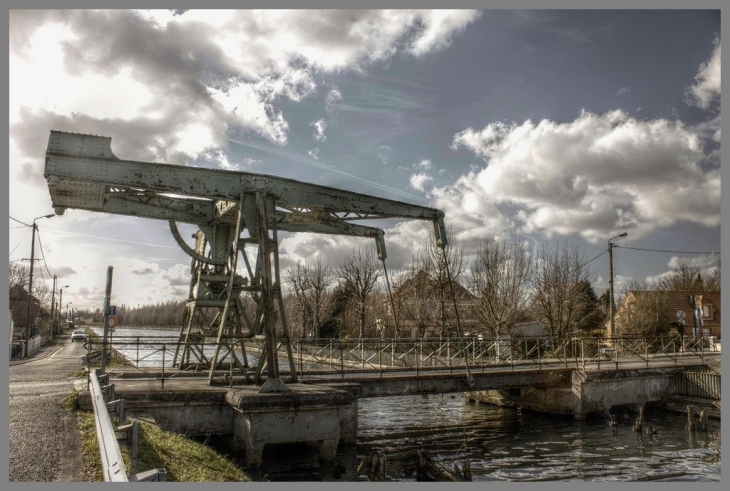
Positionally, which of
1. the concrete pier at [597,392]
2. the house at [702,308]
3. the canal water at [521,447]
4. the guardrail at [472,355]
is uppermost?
the house at [702,308]

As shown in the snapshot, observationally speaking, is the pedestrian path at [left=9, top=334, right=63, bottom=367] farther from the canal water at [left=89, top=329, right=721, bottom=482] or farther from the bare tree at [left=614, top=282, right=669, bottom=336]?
the bare tree at [left=614, top=282, right=669, bottom=336]

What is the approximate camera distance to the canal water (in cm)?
1123

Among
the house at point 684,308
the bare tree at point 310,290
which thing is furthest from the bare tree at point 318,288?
the house at point 684,308

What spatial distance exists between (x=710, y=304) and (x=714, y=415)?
33.3 meters

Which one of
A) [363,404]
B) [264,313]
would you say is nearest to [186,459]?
[264,313]

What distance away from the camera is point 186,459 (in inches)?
308

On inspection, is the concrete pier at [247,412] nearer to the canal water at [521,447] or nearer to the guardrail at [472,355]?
the canal water at [521,447]

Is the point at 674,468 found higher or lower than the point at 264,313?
lower

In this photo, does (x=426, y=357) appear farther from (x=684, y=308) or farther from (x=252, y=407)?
(x=684, y=308)

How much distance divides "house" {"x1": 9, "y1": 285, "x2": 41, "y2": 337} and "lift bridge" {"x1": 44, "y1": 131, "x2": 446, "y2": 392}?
37213 millimetres

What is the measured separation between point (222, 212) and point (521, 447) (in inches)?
394

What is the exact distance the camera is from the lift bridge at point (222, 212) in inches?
422

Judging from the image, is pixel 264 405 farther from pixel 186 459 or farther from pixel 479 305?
pixel 479 305

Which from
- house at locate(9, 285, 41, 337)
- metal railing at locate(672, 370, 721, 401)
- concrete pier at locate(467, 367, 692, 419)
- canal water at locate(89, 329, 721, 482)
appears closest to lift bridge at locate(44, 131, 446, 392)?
canal water at locate(89, 329, 721, 482)
